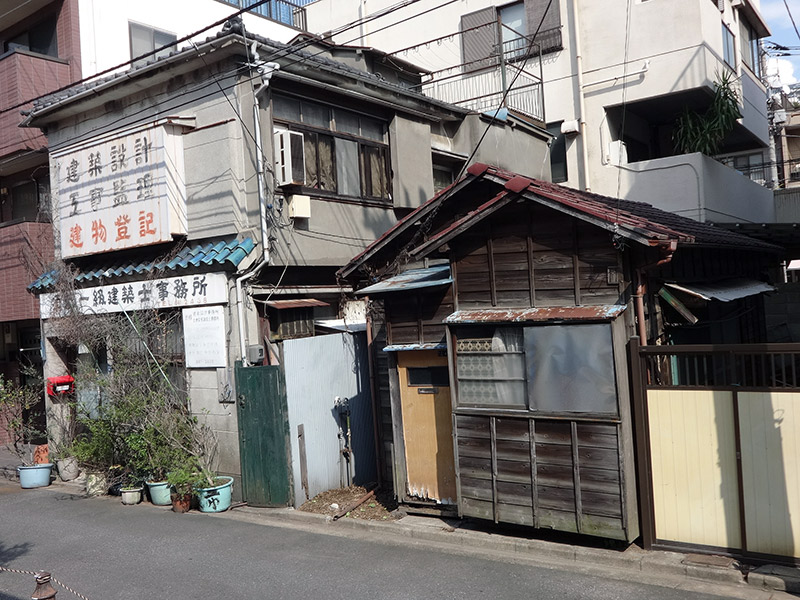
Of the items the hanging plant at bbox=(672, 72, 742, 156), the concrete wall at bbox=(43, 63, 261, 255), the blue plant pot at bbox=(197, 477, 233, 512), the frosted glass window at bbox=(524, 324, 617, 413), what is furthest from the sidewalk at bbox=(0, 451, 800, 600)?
the hanging plant at bbox=(672, 72, 742, 156)

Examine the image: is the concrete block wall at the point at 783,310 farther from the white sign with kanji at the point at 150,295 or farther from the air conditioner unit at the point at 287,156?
the white sign with kanji at the point at 150,295

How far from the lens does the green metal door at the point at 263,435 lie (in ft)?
38.0

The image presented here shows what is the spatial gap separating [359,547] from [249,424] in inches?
138

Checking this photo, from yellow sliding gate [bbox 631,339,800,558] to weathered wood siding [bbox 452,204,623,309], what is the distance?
0.95 meters

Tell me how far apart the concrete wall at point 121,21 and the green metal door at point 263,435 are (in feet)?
34.3

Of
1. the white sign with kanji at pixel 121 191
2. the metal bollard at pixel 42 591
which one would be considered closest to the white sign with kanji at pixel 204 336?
the white sign with kanji at pixel 121 191

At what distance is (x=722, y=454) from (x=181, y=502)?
884cm

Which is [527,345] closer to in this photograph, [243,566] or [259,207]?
[243,566]

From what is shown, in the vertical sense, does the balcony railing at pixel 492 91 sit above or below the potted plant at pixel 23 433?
above

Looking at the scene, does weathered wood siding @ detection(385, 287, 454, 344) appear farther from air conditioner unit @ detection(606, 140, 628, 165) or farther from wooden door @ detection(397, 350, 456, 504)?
air conditioner unit @ detection(606, 140, 628, 165)

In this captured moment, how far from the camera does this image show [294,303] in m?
12.9

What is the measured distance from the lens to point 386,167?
1530cm

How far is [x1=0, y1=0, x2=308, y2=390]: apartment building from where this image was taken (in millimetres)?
16328

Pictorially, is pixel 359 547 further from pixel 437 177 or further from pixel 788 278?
pixel 788 278
